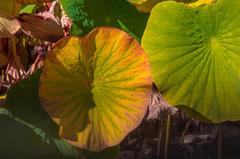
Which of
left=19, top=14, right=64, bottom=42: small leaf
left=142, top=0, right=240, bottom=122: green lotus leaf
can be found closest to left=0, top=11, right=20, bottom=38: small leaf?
left=19, top=14, right=64, bottom=42: small leaf

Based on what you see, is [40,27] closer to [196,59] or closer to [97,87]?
[97,87]

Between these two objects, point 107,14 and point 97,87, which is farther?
point 107,14

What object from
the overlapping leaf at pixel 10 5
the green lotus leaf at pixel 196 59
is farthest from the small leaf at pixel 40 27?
the green lotus leaf at pixel 196 59

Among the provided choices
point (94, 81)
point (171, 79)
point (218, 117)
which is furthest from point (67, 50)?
point (218, 117)

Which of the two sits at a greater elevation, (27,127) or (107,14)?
(107,14)

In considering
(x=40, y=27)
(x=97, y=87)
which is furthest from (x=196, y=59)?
(x=40, y=27)

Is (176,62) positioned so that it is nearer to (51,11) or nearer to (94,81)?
(94,81)

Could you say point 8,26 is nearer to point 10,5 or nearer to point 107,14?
point 10,5

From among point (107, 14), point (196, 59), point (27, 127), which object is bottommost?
point (27, 127)
